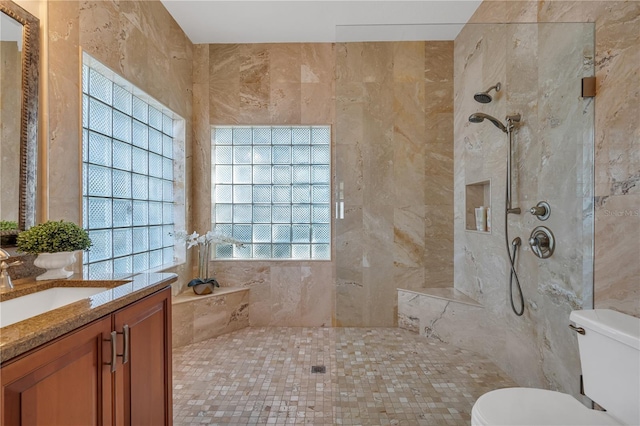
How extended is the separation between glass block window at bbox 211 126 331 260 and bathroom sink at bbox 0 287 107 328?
1.86 metres

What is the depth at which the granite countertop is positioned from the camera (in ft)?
2.54

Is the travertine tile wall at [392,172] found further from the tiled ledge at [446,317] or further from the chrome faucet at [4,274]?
the chrome faucet at [4,274]

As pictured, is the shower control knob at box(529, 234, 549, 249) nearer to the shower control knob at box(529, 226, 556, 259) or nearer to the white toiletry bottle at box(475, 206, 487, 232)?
the shower control knob at box(529, 226, 556, 259)

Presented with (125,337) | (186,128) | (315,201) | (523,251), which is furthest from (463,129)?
(186,128)

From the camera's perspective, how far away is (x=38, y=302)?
125cm

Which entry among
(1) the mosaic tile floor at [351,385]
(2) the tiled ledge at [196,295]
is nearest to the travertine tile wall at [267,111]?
(2) the tiled ledge at [196,295]

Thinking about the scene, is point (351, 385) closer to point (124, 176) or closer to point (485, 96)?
point (485, 96)

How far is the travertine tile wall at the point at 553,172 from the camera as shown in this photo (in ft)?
4.40

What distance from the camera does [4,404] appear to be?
724mm

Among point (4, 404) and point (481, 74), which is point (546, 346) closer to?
point (481, 74)

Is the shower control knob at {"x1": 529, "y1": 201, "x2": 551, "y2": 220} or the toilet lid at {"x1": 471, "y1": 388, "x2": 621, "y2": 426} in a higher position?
the shower control knob at {"x1": 529, "y1": 201, "x2": 551, "y2": 220}

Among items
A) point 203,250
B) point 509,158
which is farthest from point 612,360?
point 203,250

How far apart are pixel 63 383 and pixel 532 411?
1492 mm

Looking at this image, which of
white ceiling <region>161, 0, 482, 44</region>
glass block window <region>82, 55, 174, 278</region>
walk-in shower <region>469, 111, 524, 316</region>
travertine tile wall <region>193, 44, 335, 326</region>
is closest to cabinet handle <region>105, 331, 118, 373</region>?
glass block window <region>82, 55, 174, 278</region>
